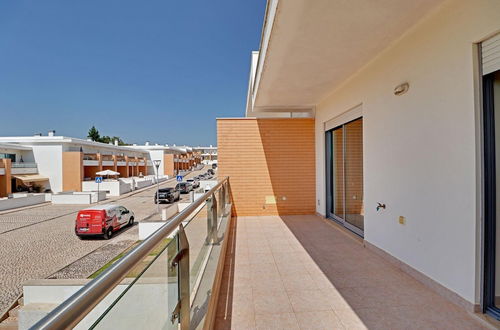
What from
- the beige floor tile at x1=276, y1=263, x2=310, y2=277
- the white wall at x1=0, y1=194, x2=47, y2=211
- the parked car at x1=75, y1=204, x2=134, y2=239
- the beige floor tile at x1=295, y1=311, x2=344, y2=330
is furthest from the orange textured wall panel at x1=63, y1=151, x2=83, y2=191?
the beige floor tile at x1=295, y1=311, x2=344, y2=330

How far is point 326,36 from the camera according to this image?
3252 mm

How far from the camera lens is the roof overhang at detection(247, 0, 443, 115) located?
266 cm

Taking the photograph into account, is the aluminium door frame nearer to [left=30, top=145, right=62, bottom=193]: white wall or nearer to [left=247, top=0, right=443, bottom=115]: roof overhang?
[left=247, top=0, right=443, bottom=115]: roof overhang

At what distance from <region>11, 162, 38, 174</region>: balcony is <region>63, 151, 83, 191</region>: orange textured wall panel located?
102 inches

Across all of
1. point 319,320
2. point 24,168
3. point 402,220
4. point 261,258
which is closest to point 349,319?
point 319,320

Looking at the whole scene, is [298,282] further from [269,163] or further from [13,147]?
[13,147]

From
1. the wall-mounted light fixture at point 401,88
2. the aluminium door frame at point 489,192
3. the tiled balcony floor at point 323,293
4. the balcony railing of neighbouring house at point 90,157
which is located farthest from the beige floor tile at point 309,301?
the balcony railing of neighbouring house at point 90,157

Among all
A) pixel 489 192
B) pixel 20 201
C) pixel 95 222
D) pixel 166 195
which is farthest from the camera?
pixel 166 195

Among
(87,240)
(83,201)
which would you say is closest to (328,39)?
(87,240)

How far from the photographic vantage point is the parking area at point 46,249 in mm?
8383

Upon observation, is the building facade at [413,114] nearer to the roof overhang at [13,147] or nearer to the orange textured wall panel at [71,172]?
the orange textured wall panel at [71,172]

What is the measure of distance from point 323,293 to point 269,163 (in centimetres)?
467

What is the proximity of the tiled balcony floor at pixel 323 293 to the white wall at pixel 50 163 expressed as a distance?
2773 cm

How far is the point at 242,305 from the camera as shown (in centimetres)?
259
